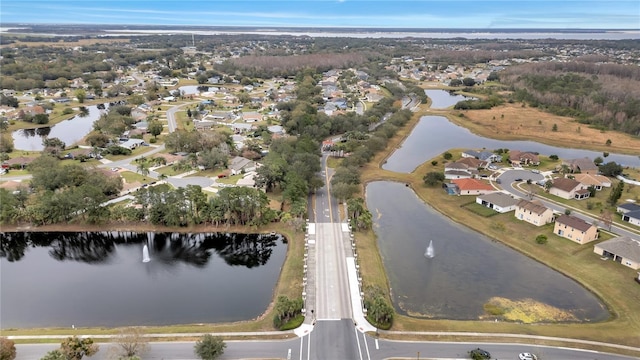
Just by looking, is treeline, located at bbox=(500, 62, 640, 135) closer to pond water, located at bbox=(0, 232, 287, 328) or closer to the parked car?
the parked car

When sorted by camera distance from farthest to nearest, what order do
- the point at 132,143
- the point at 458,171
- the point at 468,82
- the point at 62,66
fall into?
1. the point at 62,66
2. the point at 468,82
3. the point at 132,143
4. the point at 458,171

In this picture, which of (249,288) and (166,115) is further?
(166,115)

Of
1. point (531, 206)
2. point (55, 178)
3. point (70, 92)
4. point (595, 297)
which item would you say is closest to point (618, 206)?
point (531, 206)

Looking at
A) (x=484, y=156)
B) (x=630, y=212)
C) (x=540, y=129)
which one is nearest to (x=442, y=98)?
(x=540, y=129)

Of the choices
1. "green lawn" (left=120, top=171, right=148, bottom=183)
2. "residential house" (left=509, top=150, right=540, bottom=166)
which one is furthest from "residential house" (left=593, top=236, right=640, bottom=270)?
"green lawn" (left=120, top=171, right=148, bottom=183)

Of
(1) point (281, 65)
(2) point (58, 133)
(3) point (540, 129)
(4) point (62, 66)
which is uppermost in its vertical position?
(1) point (281, 65)

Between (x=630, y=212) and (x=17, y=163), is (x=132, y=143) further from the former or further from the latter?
(x=630, y=212)

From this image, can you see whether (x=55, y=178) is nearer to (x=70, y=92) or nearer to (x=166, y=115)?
(x=166, y=115)
